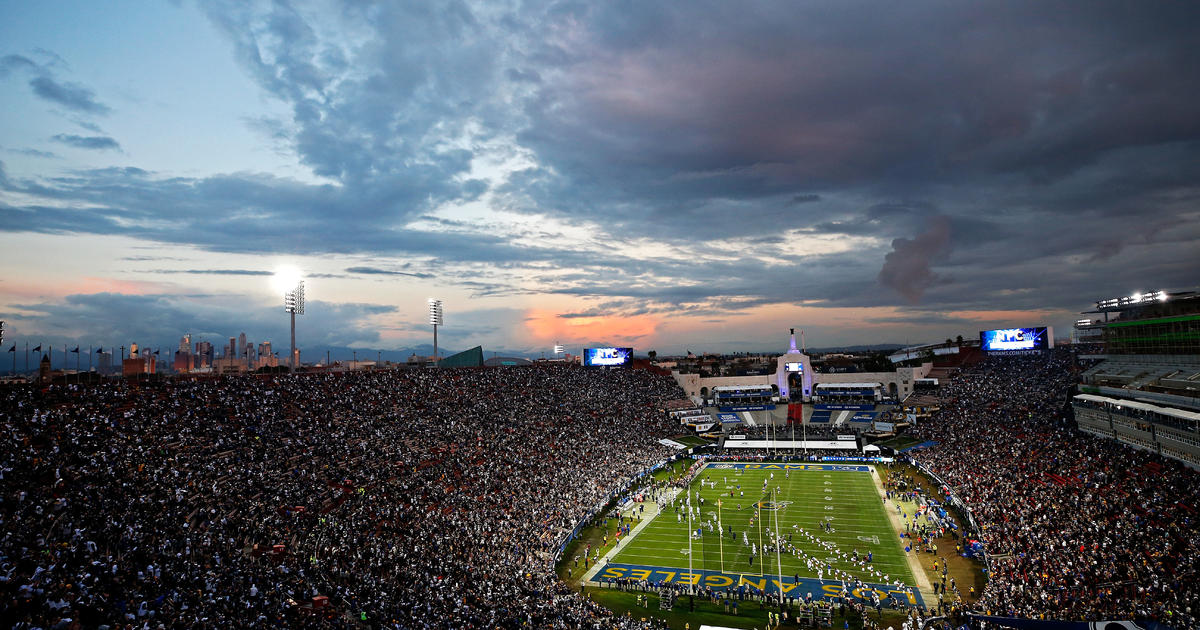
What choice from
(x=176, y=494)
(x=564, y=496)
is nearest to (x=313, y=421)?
(x=176, y=494)

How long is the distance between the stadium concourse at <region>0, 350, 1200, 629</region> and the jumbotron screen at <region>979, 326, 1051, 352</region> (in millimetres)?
33732

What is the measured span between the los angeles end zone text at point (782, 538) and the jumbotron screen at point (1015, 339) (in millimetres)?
43957

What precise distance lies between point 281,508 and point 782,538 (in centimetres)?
2683

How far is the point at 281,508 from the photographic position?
27.8 meters

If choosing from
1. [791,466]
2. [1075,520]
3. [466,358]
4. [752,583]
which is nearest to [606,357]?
[466,358]

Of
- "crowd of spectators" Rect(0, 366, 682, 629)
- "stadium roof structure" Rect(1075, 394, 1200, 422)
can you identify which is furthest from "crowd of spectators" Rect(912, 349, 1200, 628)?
"crowd of spectators" Rect(0, 366, 682, 629)

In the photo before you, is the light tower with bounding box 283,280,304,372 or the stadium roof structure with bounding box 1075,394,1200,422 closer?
the stadium roof structure with bounding box 1075,394,1200,422

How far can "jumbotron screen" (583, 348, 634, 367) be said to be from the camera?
88562mm

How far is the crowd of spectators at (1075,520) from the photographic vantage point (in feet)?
71.0

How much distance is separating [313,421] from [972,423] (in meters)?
54.8

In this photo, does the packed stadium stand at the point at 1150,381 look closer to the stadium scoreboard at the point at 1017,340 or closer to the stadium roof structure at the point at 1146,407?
the stadium roof structure at the point at 1146,407

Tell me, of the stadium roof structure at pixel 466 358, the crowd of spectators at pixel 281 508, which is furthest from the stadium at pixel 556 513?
the stadium roof structure at pixel 466 358

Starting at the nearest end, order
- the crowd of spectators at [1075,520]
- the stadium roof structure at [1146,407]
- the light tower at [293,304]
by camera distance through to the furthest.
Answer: the crowd of spectators at [1075,520]
the stadium roof structure at [1146,407]
the light tower at [293,304]

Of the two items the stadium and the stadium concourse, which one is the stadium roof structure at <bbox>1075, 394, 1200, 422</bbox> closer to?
the stadium
